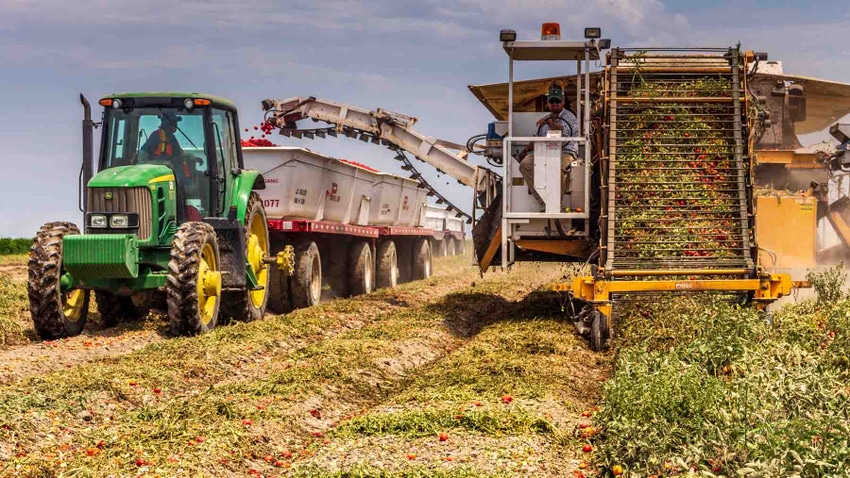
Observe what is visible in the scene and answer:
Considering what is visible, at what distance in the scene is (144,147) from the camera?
41.2 ft

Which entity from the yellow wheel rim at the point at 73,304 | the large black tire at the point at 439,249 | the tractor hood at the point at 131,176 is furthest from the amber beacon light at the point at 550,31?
the large black tire at the point at 439,249

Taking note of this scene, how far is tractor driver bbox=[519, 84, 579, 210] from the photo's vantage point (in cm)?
1222

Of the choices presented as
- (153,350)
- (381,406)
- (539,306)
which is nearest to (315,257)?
(539,306)

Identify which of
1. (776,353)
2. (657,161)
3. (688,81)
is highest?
(688,81)

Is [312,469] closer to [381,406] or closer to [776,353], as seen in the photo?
[381,406]

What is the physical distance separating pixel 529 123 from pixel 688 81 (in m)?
2.18

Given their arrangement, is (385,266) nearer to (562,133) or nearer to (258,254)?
(258,254)

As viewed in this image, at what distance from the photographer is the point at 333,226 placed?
17781 mm

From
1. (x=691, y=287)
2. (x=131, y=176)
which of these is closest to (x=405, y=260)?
(x=131, y=176)

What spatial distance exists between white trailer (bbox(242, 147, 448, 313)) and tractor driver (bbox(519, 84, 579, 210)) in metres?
→ 4.39

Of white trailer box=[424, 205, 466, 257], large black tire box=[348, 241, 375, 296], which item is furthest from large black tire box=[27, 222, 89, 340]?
white trailer box=[424, 205, 466, 257]

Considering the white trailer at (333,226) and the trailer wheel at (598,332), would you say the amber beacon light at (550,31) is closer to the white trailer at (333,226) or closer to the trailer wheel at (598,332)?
the trailer wheel at (598,332)

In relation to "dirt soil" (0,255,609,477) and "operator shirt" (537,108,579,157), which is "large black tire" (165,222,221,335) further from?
"operator shirt" (537,108,579,157)

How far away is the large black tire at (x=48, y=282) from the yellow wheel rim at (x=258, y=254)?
2737 mm
